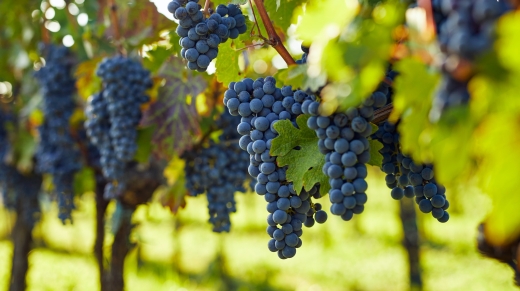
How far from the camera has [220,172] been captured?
→ 235 centimetres

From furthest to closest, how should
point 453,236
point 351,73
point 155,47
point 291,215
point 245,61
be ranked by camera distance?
point 453,236 → point 155,47 → point 245,61 → point 291,215 → point 351,73

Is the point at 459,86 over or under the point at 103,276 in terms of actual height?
over

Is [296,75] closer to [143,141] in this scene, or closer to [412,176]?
[412,176]

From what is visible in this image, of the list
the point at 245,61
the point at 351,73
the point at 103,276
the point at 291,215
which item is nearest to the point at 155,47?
the point at 245,61

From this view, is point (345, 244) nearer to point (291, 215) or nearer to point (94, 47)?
point (94, 47)

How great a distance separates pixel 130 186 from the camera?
2912 mm

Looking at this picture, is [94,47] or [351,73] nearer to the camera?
[351,73]

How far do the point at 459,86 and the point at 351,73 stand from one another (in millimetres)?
151

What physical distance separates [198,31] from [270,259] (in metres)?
8.61

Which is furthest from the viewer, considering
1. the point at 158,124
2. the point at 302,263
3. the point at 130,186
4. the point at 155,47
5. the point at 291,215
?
the point at 302,263

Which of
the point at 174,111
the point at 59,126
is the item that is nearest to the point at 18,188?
the point at 59,126

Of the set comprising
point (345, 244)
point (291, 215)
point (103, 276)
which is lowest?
point (345, 244)

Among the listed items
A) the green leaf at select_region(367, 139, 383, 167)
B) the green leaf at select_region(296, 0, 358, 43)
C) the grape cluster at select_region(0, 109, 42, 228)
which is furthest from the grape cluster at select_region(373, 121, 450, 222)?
the grape cluster at select_region(0, 109, 42, 228)

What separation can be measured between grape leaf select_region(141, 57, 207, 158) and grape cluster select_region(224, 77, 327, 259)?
3.80 ft
